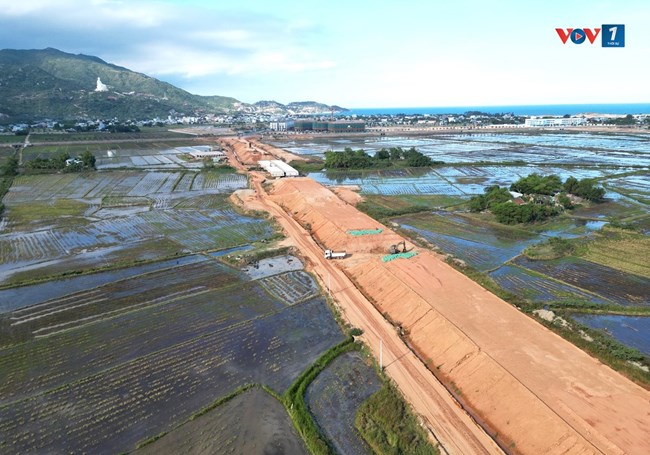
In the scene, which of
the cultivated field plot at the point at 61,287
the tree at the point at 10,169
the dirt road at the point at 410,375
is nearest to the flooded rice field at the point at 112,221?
the cultivated field plot at the point at 61,287

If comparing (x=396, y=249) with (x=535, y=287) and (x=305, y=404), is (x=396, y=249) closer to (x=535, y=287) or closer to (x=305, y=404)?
(x=535, y=287)

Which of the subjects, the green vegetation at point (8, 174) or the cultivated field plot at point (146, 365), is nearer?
the cultivated field plot at point (146, 365)

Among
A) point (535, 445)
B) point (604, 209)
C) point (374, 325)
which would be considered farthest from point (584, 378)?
point (604, 209)

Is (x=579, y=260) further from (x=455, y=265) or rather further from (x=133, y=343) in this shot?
(x=133, y=343)

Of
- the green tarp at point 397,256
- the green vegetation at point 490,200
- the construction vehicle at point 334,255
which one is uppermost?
the green vegetation at point 490,200

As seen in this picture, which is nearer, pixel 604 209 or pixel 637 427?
pixel 637 427

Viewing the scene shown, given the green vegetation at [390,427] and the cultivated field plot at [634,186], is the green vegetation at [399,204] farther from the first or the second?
the green vegetation at [390,427]

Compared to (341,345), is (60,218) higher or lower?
higher

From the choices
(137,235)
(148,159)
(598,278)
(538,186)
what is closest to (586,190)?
(538,186)
